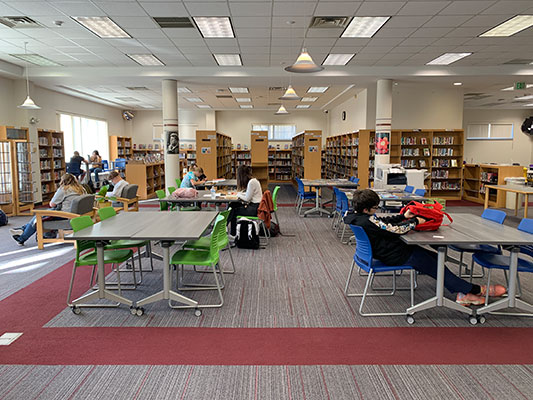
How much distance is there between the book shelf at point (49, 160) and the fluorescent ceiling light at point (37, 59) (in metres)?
2.11

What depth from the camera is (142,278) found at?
4.80 m

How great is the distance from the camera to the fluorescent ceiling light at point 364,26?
696cm

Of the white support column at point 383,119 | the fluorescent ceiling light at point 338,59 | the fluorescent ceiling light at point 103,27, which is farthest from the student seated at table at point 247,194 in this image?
the white support column at point 383,119

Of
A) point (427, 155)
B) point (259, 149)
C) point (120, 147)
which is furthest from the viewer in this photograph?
point (120, 147)

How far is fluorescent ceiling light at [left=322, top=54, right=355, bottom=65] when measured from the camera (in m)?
9.38

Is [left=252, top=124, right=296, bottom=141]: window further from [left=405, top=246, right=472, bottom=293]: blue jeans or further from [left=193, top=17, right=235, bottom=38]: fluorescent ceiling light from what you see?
[left=405, top=246, right=472, bottom=293]: blue jeans

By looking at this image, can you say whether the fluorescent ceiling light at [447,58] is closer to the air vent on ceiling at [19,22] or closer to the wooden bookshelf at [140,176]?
the air vent on ceiling at [19,22]

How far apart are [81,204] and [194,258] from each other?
128 inches

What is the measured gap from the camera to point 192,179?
8516 mm

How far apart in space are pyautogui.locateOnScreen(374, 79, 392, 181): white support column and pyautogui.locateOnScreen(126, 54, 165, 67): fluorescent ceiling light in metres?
6.15

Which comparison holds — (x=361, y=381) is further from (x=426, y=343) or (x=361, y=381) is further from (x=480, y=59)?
(x=480, y=59)

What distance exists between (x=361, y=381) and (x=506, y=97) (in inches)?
676

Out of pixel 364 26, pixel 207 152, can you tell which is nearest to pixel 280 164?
pixel 207 152

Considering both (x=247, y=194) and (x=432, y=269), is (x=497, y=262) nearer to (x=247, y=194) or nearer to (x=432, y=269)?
(x=432, y=269)
